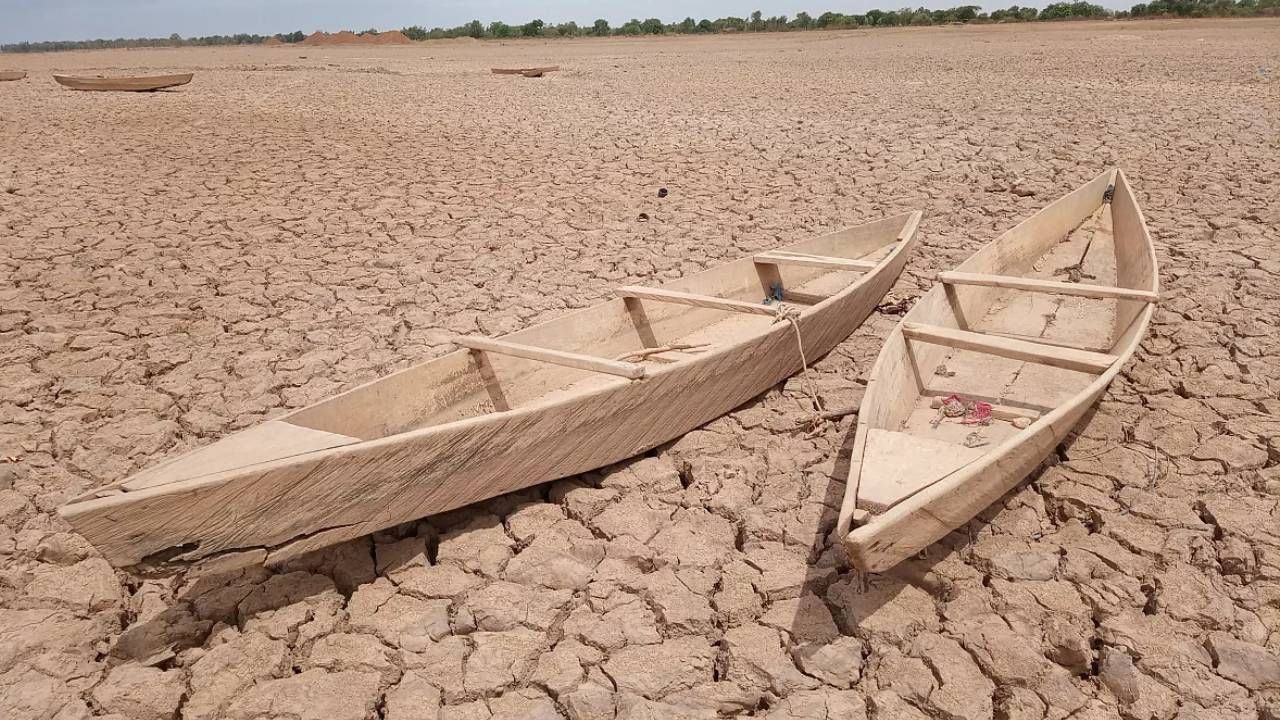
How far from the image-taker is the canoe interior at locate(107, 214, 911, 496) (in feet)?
7.04

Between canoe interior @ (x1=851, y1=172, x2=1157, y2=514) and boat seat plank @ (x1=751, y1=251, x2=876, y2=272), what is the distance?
1.85 ft

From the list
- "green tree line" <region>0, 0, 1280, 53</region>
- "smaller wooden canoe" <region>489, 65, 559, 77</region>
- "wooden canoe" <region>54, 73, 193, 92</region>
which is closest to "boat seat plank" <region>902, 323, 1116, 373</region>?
"wooden canoe" <region>54, 73, 193, 92</region>

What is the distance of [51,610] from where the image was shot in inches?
92.4

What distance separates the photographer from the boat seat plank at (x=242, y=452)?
6.37 feet

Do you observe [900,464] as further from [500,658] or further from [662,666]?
[500,658]

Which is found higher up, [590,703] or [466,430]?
[466,430]

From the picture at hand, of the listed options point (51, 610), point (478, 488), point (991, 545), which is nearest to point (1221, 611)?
point (991, 545)

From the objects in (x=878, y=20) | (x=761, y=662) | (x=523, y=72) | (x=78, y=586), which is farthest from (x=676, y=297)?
(x=878, y=20)

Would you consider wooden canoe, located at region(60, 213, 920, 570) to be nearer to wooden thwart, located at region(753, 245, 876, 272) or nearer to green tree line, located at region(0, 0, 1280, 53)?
wooden thwart, located at region(753, 245, 876, 272)

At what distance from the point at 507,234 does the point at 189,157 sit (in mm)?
4704

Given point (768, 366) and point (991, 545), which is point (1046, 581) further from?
point (768, 366)

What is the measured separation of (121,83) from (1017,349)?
1561 centimetres

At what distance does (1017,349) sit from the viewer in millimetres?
3121

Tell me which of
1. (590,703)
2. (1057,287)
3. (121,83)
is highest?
(121,83)
